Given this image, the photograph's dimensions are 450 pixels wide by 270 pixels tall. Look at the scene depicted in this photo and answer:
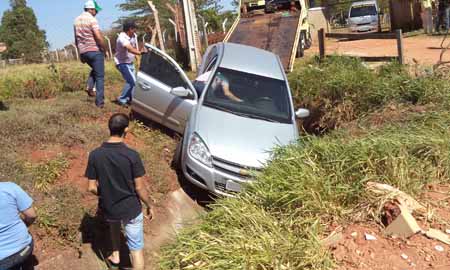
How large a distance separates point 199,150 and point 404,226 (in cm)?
307

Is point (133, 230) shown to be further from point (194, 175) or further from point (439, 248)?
point (439, 248)

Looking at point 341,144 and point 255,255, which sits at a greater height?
point 341,144

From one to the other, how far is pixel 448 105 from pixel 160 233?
4.40 metres

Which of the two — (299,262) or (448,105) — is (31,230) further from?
(448,105)

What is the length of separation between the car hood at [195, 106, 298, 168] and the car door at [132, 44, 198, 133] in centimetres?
68

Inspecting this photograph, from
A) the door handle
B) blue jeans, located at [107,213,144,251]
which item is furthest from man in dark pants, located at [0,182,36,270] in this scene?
the door handle

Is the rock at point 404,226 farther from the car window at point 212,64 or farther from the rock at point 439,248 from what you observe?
the car window at point 212,64

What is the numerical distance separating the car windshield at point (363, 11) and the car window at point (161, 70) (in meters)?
22.1

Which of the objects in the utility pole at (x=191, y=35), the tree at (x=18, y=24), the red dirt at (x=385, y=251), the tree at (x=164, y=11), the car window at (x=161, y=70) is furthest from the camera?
the tree at (x=18, y=24)

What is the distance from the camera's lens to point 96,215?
18.5 ft

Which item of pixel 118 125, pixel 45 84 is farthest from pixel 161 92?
pixel 45 84

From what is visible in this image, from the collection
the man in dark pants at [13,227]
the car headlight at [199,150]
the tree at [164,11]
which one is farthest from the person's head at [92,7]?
the tree at [164,11]

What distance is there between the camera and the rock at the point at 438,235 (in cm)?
371

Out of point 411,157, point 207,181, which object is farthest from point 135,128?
point 411,157
